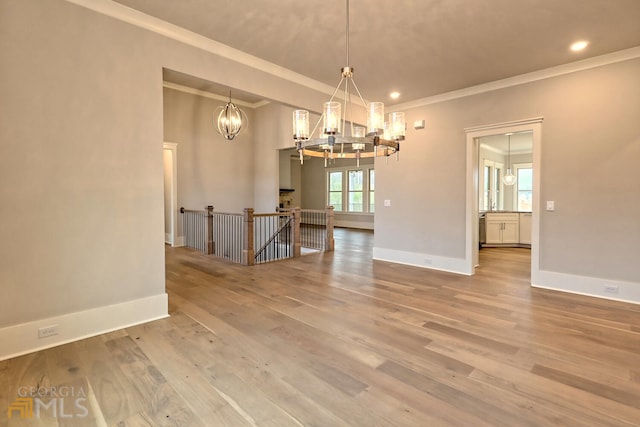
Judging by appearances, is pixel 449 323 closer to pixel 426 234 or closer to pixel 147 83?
pixel 426 234

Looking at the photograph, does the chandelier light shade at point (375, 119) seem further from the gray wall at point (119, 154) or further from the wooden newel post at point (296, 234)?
the wooden newel post at point (296, 234)

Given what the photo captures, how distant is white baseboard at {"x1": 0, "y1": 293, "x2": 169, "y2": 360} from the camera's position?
2.43 metres

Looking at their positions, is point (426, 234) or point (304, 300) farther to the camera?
point (426, 234)

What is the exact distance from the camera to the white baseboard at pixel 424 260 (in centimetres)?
510

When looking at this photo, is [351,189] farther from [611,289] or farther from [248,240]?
[611,289]

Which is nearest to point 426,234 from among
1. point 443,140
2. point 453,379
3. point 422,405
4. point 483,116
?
point 443,140

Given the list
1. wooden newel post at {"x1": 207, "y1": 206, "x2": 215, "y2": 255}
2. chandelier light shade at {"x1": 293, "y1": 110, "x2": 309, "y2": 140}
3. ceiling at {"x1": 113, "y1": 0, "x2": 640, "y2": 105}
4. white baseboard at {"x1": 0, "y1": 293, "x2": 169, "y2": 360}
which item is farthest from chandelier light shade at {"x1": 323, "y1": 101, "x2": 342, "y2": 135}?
wooden newel post at {"x1": 207, "y1": 206, "x2": 215, "y2": 255}

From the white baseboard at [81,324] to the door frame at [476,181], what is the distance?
4.33 m

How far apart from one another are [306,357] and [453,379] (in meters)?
1.04


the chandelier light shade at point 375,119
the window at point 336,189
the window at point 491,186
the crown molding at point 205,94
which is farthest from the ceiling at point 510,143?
the chandelier light shade at point 375,119

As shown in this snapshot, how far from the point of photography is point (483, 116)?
4777 mm

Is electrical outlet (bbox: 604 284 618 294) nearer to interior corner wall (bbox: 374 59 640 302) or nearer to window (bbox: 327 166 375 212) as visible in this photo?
interior corner wall (bbox: 374 59 640 302)

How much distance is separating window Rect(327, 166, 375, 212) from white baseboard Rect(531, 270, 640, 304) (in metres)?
7.85

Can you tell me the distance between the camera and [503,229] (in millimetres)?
7965
